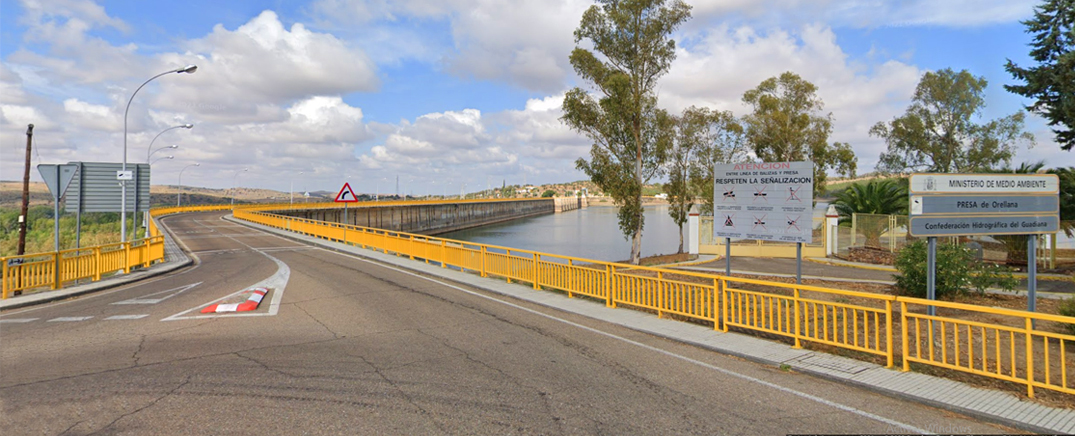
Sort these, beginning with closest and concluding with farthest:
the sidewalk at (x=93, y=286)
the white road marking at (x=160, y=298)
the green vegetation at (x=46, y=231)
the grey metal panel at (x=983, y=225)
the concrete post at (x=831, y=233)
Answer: the grey metal panel at (x=983, y=225) → the sidewalk at (x=93, y=286) → the white road marking at (x=160, y=298) → the concrete post at (x=831, y=233) → the green vegetation at (x=46, y=231)

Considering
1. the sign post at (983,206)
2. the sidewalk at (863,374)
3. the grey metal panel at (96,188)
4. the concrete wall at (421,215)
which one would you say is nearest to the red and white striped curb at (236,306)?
the sidewalk at (863,374)

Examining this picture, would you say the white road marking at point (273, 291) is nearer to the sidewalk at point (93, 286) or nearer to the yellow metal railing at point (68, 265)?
the sidewalk at point (93, 286)

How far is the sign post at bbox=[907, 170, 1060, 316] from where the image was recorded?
23.6 feet

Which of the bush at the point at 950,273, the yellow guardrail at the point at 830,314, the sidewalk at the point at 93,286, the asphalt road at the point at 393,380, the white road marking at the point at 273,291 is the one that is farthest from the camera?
the sidewalk at the point at 93,286

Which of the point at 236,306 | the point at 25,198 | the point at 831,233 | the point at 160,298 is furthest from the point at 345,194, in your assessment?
the point at 831,233

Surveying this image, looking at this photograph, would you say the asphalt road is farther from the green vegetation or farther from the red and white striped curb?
the green vegetation

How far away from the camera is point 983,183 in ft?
24.2

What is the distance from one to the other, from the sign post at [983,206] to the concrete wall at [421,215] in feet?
201

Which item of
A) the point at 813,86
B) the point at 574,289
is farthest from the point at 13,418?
the point at 813,86

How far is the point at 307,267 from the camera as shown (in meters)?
18.5

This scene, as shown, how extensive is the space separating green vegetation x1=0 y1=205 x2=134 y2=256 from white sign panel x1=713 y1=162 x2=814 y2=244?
39.0 meters

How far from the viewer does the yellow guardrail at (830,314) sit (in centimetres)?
586

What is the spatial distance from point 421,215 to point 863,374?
289ft

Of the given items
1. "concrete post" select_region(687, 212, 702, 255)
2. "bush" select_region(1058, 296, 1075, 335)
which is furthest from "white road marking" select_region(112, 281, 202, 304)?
"concrete post" select_region(687, 212, 702, 255)
